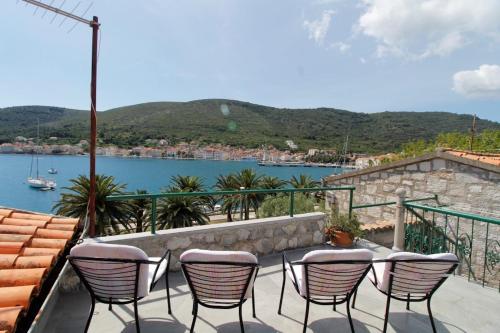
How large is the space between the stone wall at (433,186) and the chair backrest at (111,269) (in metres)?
6.72

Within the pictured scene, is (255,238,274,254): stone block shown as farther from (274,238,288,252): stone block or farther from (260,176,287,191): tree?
(260,176,287,191): tree

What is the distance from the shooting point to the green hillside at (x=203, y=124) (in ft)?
198

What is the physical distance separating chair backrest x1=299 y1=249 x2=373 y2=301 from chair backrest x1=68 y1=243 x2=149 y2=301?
1.18m

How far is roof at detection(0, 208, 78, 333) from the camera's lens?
1.29 m

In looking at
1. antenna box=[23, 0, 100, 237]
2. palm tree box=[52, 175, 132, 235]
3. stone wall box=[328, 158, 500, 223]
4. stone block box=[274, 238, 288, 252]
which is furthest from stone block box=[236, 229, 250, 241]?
palm tree box=[52, 175, 132, 235]

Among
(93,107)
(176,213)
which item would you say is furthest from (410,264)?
(176,213)

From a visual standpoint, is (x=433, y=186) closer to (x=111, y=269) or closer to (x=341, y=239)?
(x=341, y=239)

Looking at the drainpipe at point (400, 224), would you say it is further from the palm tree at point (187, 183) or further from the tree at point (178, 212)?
the palm tree at point (187, 183)

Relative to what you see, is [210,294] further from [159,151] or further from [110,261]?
[159,151]

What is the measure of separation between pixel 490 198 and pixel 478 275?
5.46 ft

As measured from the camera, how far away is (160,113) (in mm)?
65875

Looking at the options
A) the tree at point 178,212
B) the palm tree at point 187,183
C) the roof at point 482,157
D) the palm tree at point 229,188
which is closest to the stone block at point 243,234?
the roof at point 482,157

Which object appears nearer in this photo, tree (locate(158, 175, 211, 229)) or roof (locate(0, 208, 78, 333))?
roof (locate(0, 208, 78, 333))

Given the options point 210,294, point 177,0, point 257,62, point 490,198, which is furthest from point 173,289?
point 257,62
